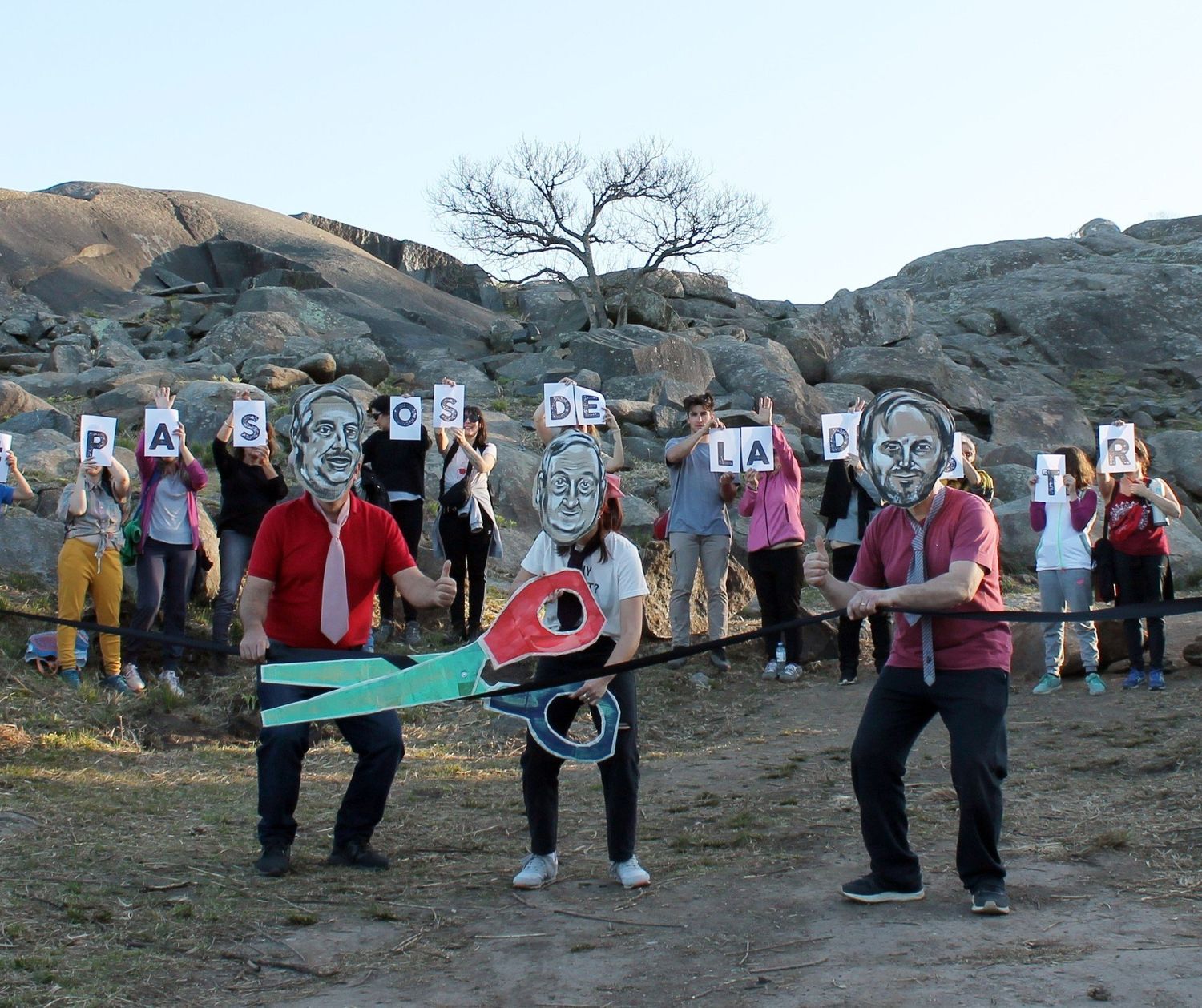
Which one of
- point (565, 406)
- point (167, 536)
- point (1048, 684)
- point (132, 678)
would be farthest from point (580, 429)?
point (1048, 684)

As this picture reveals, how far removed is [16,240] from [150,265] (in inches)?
109

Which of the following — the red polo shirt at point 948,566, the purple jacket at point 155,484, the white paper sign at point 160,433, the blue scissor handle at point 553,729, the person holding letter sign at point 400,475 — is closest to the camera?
the red polo shirt at point 948,566

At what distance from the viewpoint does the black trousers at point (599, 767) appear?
5.42 m

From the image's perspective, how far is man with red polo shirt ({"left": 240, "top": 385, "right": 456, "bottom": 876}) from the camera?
5.67m

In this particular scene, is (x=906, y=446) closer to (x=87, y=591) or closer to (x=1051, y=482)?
(x=1051, y=482)

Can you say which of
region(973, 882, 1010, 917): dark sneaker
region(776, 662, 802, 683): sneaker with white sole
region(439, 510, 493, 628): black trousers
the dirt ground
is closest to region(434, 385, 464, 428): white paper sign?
Answer: region(439, 510, 493, 628): black trousers

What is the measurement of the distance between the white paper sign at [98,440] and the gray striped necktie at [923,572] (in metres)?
5.90

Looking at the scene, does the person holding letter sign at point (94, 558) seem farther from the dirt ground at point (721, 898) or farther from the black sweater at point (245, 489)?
the dirt ground at point (721, 898)

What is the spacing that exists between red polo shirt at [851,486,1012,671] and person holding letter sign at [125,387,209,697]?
545 cm

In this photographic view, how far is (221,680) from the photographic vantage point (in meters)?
9.65

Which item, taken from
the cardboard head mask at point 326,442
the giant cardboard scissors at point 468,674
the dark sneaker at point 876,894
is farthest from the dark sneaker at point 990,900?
the cardboard head mask at point 326,442

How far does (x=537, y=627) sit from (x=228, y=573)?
189 inches

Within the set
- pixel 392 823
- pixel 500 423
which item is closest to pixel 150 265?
pixel 500 423

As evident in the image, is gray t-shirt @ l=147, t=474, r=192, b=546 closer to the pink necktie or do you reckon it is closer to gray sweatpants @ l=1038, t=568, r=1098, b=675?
the pink necktie
